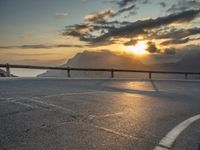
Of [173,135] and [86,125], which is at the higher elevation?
[86,125]

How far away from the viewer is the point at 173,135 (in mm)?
6527

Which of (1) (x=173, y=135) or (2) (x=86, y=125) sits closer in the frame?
(1) (x=173, y=135)

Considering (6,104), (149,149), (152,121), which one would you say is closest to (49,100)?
(6,104)

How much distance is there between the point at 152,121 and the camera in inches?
310

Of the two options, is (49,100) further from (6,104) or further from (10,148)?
(10,148)

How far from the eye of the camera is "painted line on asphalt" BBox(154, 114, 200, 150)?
5.61 m

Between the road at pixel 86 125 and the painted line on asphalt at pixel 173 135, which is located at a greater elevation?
the road at pixel 86 125

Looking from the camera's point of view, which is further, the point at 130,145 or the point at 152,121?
the point at 152,121

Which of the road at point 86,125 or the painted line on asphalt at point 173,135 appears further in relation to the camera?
the painted line on asphalt at point 173,135

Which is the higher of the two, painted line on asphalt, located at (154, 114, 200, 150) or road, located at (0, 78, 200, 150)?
road, located at (0, 78, 200, 150)

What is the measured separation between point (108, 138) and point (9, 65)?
Result: 1821cm

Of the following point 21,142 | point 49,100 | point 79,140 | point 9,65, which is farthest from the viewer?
point 9,65

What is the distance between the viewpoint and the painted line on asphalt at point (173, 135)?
18.4 ft

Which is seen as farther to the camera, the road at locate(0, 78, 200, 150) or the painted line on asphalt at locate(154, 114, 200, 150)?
the painted line on asphalt at locate(154, 114, 200, 150)
